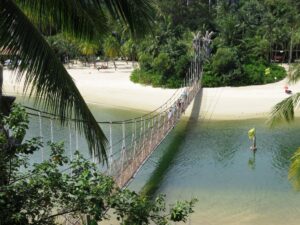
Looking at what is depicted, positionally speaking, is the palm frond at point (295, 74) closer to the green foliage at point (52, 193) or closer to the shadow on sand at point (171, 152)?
the green foliage at point (52, 193)

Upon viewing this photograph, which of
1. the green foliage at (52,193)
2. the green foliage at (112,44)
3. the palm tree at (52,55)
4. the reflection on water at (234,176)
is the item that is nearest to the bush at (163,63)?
the reflection on water at (234,176)

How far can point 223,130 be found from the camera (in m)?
18.7

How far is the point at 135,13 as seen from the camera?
12.3 ft

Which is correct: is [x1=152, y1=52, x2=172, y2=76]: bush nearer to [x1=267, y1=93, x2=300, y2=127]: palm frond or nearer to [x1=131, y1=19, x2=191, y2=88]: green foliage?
[x1=131, y1=19, x2=191, y2=88]: green foliage

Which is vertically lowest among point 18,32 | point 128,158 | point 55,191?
point 128,158

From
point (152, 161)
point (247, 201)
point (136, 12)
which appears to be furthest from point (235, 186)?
point (136, 12)

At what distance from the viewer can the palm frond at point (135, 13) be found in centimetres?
368

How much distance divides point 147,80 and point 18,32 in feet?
74.9

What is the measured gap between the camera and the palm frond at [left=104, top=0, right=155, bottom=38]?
3.68 m

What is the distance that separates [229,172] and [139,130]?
5.06m

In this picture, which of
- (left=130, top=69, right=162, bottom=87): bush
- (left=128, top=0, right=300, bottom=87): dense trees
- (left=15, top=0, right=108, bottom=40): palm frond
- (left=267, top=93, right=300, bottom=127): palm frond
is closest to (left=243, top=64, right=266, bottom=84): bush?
(left=128, top=0, right=300, bottom=87): dense trees

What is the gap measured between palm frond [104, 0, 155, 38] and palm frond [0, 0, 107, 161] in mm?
592

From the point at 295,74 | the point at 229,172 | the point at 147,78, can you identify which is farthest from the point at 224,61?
the point at 295,74

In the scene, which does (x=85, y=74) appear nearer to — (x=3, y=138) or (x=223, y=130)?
(x=223, y=130)
